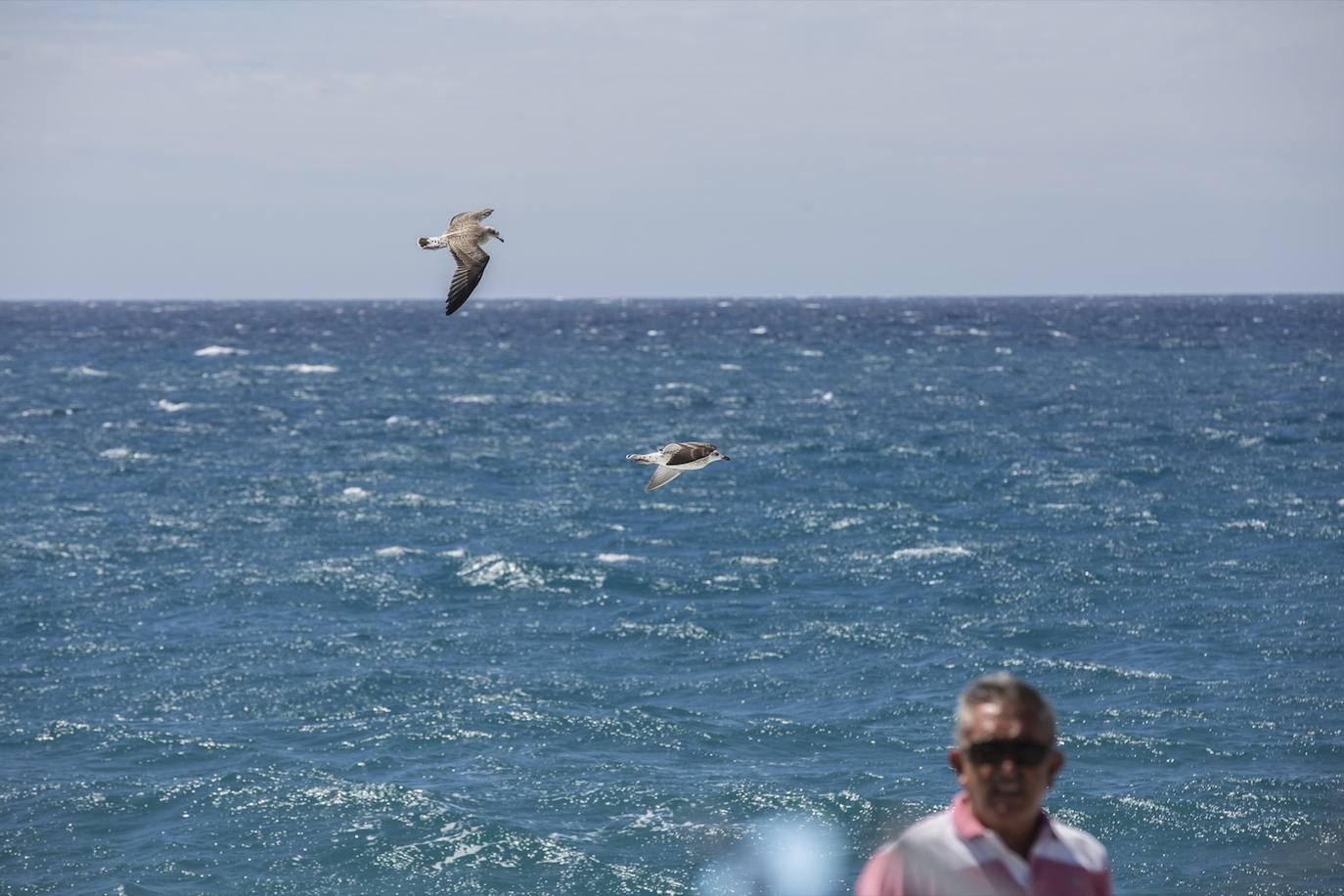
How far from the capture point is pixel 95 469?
63438 millimetres

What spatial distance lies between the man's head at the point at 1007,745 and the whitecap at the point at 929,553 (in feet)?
137

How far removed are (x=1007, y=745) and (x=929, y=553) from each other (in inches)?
1674

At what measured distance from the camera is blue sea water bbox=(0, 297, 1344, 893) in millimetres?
24844

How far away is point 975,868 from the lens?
148 inches

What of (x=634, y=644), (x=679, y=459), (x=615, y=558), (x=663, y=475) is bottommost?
(x=634, y=644)

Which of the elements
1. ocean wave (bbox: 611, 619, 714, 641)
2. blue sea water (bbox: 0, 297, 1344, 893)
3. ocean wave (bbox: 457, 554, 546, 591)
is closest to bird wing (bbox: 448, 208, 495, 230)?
blue sea water (bbox: 0, 297, 1344, 893)

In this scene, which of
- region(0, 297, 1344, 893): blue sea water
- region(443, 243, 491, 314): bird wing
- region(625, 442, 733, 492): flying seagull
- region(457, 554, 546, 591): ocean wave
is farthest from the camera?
region(457, 554, 546, 591): ocean wave

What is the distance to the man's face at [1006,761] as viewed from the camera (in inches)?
147

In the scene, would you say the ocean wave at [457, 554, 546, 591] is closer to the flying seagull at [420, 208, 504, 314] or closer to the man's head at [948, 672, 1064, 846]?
the flying seagull at [420, 208, 504, 314]

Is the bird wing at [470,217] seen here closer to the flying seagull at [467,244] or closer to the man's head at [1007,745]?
the flying seagull at [467,244]

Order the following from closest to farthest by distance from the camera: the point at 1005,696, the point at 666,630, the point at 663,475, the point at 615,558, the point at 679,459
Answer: the point at 1005,696
the point at 679,459
the point at 663,475
the point at 666,630
the point at 615,558

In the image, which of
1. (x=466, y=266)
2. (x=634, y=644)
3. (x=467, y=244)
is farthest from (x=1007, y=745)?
(x=634, y=644)

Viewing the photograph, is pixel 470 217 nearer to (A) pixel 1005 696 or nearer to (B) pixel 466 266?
(B) pixel 466 266

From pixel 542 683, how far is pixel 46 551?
20.9 m
